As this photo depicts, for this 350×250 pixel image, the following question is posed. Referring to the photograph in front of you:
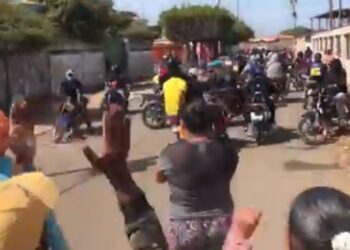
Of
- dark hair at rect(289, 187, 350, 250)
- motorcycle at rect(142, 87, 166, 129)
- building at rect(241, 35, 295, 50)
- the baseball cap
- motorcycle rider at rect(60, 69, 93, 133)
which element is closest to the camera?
dark hair at rect(289, 187, 350, 250)

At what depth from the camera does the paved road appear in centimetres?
841

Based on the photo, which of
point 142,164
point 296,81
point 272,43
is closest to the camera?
point 142,164

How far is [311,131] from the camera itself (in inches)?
598

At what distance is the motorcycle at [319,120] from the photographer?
49.7 ft

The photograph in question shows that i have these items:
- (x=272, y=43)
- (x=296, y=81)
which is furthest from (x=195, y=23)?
(x=272, y=43)

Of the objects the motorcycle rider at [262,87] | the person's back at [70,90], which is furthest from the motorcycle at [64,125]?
the motorcycle rider at [262,87]

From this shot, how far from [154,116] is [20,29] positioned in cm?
703

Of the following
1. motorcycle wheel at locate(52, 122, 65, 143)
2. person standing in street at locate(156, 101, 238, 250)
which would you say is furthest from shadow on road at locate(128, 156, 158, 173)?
person standing in street at locate(156, 101, 238, 250)

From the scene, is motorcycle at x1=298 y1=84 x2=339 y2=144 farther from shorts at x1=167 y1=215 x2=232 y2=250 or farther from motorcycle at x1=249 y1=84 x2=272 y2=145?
shorts at x1=167 y1=215 x2=232 y2=250

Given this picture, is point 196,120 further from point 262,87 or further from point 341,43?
point 341,43

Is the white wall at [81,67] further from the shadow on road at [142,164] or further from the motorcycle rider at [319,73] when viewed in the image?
the shadow on road at [142,164]

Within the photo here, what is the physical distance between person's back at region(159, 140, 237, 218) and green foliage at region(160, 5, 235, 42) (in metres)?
45.7

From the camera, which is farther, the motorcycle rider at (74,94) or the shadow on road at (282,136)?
the motorcycle rider at (74,94)

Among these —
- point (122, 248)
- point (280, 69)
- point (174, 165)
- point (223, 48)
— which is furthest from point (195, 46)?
point (174, 165)
